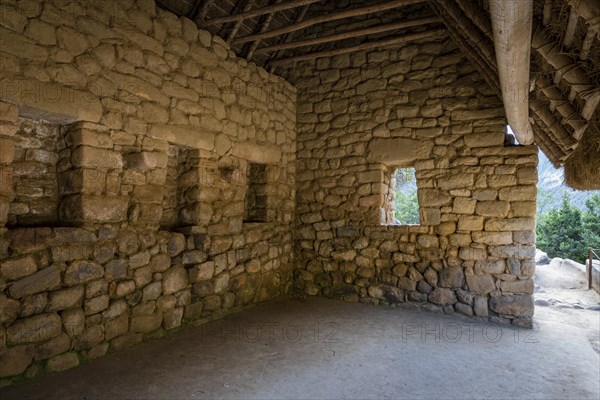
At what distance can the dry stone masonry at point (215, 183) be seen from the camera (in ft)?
7.91

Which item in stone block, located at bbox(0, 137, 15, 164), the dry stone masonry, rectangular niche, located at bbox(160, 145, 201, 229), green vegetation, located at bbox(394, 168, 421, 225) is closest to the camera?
stone block, located at bbox(0, 137, 15, 164)

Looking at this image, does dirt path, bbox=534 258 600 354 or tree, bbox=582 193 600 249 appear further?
tree, bbox=582 193 600 249

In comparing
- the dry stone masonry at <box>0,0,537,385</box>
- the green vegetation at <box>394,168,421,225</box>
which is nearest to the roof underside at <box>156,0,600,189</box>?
the dry stone masonry at <box>0,0,537,385</box>

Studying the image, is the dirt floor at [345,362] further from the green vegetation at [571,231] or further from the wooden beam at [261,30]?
the green vegetation at [571,231]

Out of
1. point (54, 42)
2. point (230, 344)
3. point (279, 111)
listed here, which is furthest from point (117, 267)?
point (279, 111)

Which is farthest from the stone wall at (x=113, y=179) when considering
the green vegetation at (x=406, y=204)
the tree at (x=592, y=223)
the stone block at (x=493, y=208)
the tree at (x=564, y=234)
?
the tree at (x=592, y=223)

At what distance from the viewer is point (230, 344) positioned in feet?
10.1

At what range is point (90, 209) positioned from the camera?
8.50ft

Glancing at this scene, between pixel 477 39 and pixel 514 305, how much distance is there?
2.61 metres

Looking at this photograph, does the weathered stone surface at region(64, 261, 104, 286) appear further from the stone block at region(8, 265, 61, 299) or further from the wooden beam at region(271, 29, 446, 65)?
the wooden beam at region(271, 29, 446, 65)

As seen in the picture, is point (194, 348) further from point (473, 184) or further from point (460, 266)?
point (473, 184)

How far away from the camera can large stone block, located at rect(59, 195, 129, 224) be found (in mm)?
2559

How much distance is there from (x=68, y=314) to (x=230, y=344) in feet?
4.07

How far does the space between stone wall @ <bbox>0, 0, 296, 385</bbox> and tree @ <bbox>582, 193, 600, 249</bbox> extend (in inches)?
365
